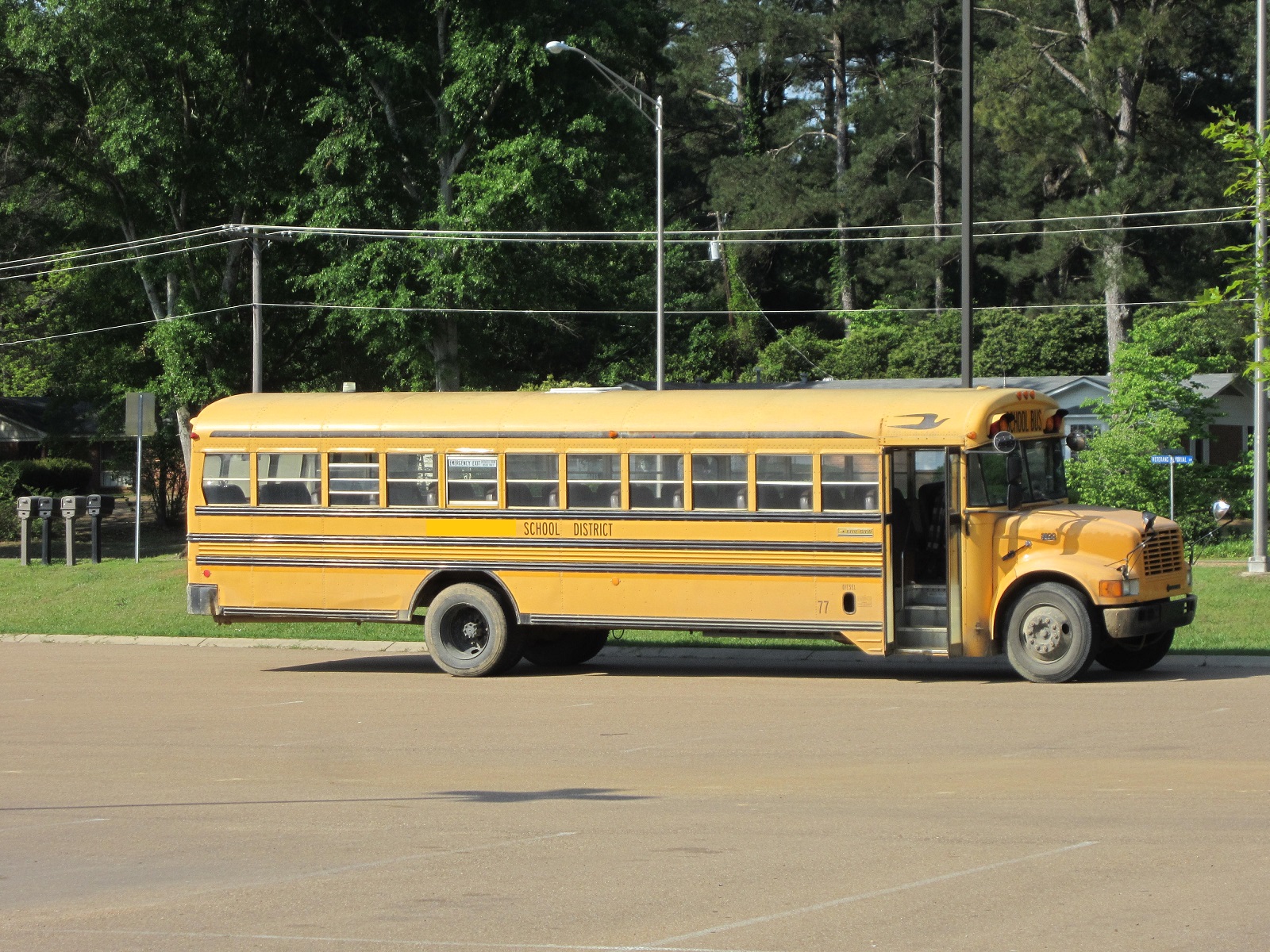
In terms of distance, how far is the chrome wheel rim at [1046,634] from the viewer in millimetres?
14375

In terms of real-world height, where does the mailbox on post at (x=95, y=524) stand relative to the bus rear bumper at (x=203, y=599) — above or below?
above

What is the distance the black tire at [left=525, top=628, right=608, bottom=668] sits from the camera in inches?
679

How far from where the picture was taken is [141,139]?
1316 inches

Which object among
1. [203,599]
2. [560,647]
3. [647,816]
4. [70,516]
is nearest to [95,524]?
[70,516]

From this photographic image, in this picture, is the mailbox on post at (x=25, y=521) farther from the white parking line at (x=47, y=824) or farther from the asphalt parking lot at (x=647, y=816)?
the white parking line at (x=47, y=824)

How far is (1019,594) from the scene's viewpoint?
14.6 metres

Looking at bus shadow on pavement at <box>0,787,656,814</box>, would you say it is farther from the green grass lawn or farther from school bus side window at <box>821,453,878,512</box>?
the green grass lawn

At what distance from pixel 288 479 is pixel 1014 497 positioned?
7.72 metres

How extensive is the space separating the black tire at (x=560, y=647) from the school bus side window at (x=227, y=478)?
356cm

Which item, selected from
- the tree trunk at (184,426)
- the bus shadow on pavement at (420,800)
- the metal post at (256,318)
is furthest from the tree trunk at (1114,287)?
the bus shadow on pavement at (420,800)

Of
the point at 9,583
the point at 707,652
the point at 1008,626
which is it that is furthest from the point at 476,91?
the point at 1008,626

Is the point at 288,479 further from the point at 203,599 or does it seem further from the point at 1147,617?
the point at 1147,617

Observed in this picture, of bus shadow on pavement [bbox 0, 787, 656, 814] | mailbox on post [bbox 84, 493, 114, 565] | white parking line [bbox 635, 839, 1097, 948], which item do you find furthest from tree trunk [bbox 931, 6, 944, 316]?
white parking line [bbox 635, 839, 1097, 948]

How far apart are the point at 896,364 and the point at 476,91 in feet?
83.5
